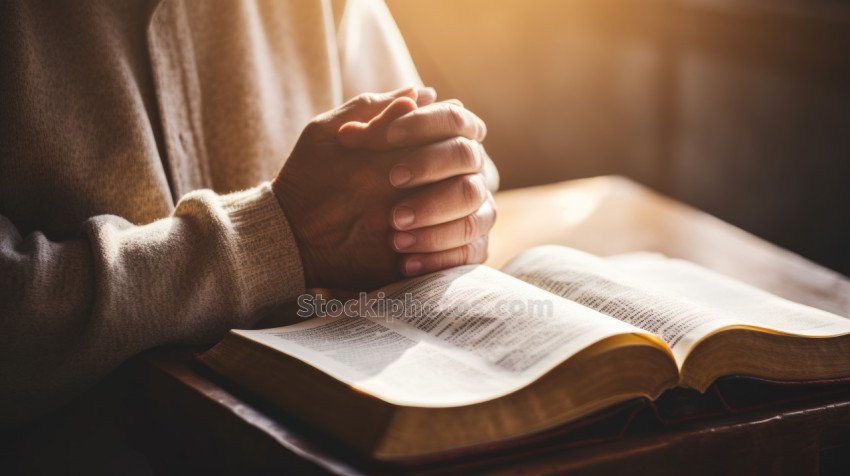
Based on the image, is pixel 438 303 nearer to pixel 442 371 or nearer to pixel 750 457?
pixel 442 371

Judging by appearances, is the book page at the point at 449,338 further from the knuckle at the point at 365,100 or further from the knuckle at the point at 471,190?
the knuckle at the point at 365,100

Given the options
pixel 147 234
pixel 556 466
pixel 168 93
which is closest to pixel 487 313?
pixel 556 466

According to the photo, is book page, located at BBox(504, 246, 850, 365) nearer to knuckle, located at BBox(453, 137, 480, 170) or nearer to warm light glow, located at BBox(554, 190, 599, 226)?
knuckle, located at BBox(453, 137, 480, 170)

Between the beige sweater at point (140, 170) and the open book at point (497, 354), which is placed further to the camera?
the beige sweater at point (140, 170)

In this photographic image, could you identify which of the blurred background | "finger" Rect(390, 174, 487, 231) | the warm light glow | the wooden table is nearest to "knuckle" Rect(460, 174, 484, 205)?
"finger" Rect(390, 174, 487, 231)

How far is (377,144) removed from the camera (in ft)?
2.60

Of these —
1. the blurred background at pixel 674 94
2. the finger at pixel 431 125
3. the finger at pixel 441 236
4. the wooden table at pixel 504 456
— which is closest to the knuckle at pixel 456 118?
the finger at pixel 431 125

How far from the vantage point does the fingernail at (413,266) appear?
31.1 inches

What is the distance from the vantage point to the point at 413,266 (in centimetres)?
79

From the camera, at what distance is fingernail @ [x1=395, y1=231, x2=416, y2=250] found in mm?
779

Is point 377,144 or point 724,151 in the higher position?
point 377,144

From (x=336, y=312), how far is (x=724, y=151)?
2496 millimetres

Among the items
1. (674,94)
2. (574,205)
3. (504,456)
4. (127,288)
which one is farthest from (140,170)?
(674,94)

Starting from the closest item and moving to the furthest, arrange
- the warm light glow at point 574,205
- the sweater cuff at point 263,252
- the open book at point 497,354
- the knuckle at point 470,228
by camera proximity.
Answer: the open book at point 497,354 → the sweater cuff at point 263,252 → the knuckle at point 470,228 → the warm light glow at point 574,205
